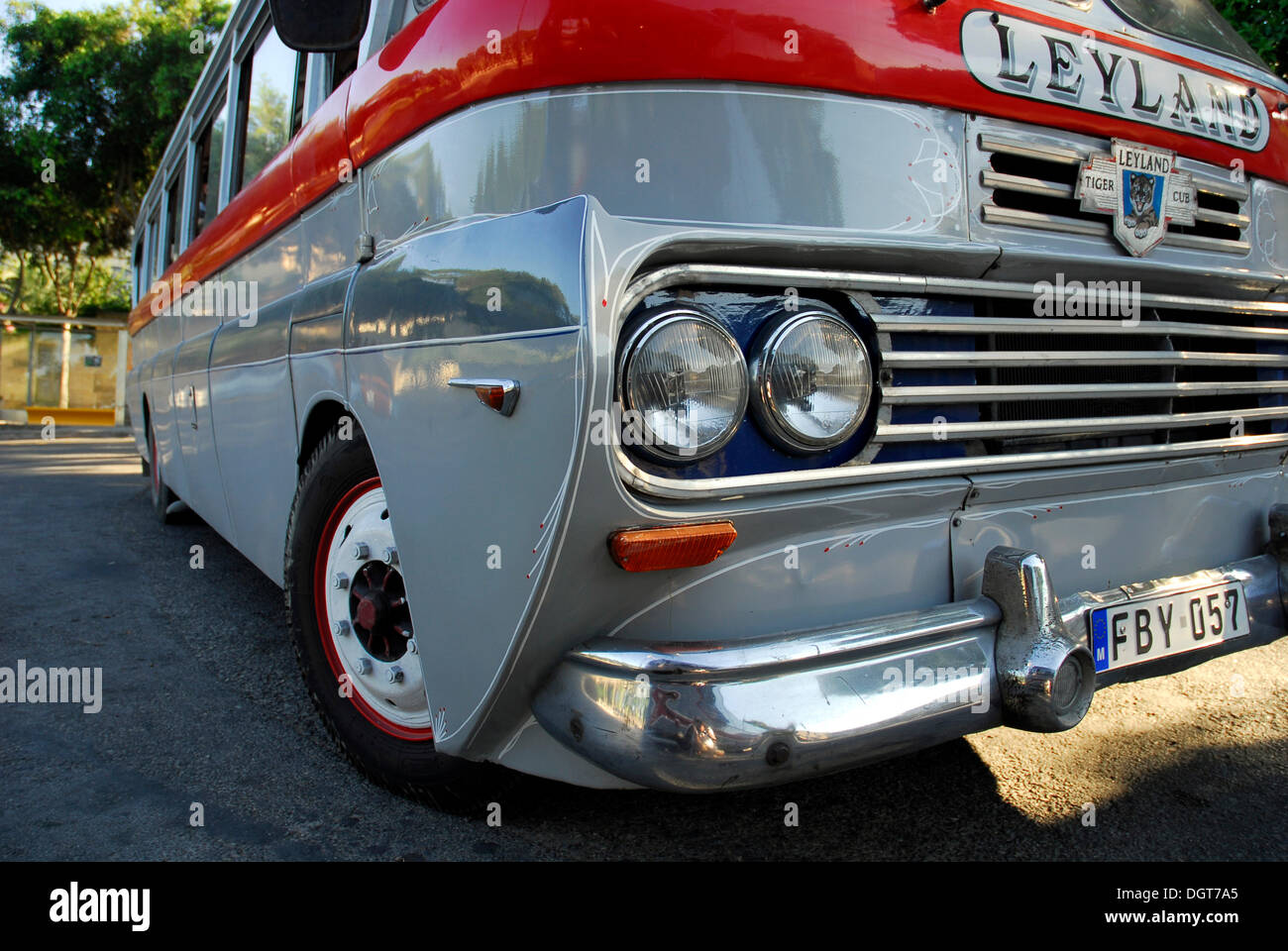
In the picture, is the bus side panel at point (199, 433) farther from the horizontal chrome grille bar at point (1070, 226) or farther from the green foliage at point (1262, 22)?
the green foliage at point (1262, 22)

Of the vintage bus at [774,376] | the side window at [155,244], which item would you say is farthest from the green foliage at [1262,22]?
the side window at [155,244]

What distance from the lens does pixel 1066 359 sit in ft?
6.53

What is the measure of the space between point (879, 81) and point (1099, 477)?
1.02m

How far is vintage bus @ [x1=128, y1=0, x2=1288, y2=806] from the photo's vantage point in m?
1.56

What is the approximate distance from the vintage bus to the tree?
58.2 feet

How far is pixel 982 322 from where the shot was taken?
187 centimetres

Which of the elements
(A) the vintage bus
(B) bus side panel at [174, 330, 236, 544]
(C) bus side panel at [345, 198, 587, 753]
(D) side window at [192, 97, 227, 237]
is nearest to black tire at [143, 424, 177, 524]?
(B) bus side panel at [174, 330, 236, 544]

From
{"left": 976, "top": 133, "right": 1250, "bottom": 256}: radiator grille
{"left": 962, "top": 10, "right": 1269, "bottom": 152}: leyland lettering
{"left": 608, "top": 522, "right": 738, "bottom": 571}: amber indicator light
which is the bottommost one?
{"left": 608, "top": 522, "right": 738, "bottom": 571}: amber indicator light

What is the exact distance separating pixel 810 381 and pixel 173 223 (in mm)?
6032

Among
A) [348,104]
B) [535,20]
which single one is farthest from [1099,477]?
[348,104]

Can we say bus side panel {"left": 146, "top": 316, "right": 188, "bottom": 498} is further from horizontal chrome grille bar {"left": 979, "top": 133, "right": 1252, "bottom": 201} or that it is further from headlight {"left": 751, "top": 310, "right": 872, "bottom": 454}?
horizontal chrome grille bar {"left": 979, "top": 133, "right": 1252, "bottom": 201}

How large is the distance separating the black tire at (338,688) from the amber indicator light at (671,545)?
782mm

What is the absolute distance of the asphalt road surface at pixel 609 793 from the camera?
2117mm
